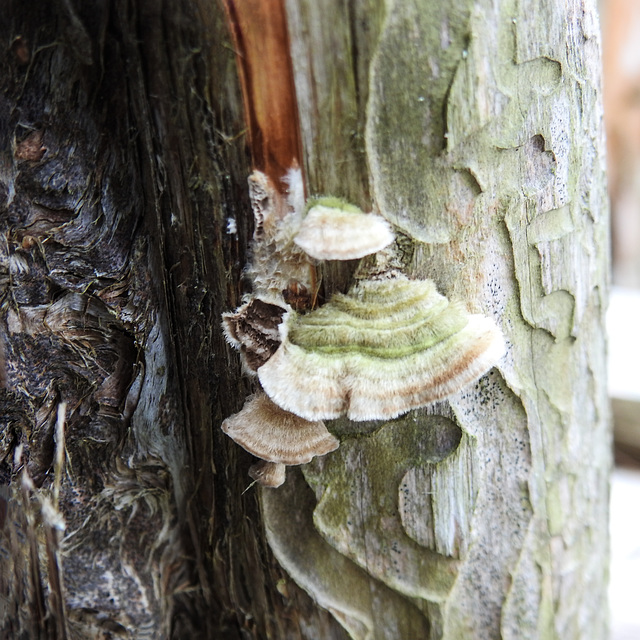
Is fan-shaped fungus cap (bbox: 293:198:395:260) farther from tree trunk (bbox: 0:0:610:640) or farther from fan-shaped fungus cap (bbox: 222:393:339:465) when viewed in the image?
fan-shaped fungus cap (bbox: 222:393:339:465)

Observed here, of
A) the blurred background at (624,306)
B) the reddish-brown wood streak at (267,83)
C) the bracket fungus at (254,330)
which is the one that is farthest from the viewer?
the blurred background at (624,306)

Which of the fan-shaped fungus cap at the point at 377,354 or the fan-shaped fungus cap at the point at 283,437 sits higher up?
the fan-shaped fungus cap at the point at 377,354

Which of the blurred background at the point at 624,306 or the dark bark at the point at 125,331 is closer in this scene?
the dark bark at the point at 125,331

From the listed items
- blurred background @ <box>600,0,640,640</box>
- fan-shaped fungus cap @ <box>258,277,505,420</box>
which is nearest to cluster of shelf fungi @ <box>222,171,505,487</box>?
fan-shaped fungus cap @ <box>258,277,505,420</box>

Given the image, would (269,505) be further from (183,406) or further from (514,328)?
(514,328)

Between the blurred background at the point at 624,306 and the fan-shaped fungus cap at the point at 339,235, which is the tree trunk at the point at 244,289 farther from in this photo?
the blurred background at the point at 624,306

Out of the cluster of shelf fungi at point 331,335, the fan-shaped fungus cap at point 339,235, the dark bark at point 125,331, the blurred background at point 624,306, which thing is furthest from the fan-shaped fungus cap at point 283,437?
the blurred background at point 624,306
